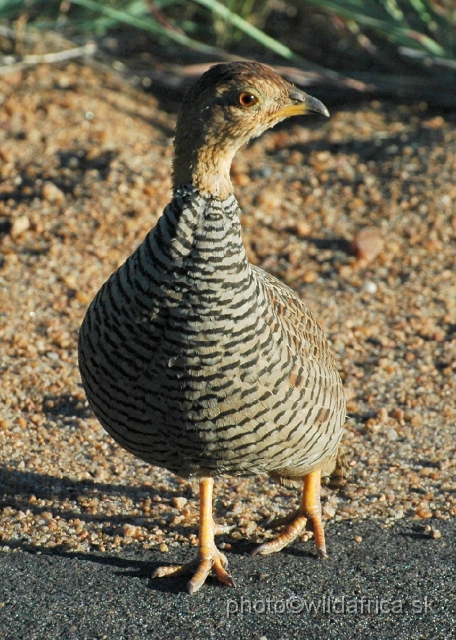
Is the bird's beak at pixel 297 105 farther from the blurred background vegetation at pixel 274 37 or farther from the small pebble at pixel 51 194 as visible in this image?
the blurred background vegetation at pixel 274 37

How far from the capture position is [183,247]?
3771mm

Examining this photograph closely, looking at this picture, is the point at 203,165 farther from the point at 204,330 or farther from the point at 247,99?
the point at 204,330

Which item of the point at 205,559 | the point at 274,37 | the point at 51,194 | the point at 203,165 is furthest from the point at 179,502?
the point at 274,37

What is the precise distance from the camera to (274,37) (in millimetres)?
9727

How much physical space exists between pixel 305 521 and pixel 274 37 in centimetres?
636

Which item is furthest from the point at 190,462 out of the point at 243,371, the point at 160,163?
the point at 160,163

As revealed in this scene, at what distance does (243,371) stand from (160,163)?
4.33 meters

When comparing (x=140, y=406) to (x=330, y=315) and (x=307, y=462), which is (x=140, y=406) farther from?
(x=330, y=315)

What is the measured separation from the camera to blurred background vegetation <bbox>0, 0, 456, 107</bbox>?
816 cm

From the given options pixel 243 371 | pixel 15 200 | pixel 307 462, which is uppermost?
pixel 243 371

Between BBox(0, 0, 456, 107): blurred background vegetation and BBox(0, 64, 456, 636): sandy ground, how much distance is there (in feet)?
0.93

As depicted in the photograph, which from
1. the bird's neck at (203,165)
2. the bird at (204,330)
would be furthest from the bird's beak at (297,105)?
the bird's neck at (203,165)

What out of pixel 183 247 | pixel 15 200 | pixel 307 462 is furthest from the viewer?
pixel 15 200

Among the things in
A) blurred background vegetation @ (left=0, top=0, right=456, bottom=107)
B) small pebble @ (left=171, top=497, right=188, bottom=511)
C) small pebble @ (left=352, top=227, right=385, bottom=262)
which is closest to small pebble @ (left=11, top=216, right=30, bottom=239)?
blurred background vegetation @ (left=0, top=0, right=456, bottom=107)
